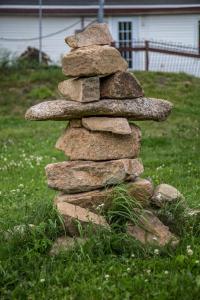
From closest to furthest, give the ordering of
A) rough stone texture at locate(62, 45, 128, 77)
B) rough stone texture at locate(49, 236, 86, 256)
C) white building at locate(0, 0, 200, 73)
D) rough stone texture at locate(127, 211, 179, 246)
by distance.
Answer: rough stone texture at locate(49, 236, 86, 256) < rough stone texture at locate(127, 211, 179, 246) < rough stone texture at locate(62, 45, 128, 77) < white building at locate(0, 0, 200, 73)

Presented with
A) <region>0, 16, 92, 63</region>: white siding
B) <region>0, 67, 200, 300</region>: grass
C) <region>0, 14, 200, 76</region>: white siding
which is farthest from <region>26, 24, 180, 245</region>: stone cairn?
<region>0, 16, 92, 63</region>: white siding

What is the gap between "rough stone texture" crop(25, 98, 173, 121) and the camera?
7.09 metres

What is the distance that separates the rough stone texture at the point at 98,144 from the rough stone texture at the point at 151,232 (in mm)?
728

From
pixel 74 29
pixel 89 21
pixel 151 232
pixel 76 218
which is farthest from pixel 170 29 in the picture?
pixel 76 218

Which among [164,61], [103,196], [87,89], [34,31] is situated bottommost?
[164,61]

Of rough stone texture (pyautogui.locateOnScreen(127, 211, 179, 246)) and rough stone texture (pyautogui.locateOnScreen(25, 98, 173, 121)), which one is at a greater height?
rough stone texture (pyautogui.locateOnScreen(25, 98, 173, 121))

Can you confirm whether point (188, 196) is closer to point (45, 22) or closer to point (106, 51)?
point (106, 51)

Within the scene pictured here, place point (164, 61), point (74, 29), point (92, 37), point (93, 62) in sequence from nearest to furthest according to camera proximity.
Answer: point (93, 62) → point (92, 37) → point (164, 61) → point (74, 29)

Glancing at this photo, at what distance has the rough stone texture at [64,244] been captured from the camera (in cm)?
671

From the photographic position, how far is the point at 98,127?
23.5 feet

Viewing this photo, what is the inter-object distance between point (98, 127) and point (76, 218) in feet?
3.18

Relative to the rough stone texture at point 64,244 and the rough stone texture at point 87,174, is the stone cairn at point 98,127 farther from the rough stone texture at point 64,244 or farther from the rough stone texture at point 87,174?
the rough stone texture at point 64,244

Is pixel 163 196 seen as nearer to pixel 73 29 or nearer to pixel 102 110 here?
pixel 102 110

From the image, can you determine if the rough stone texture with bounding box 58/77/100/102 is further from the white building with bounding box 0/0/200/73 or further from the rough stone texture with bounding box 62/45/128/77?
the white building with bounding box 0/0/200/73
